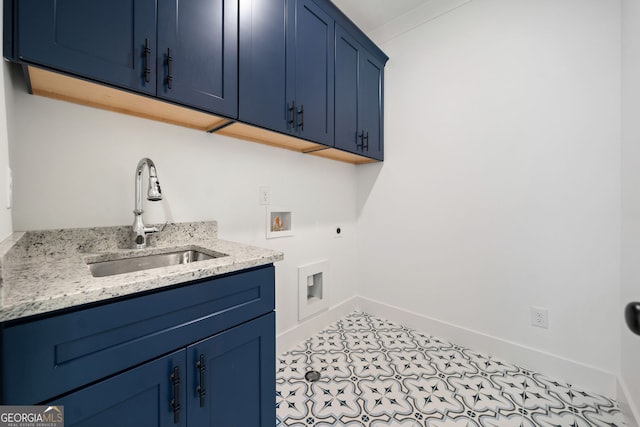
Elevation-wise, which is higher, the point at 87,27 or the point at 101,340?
the point at 87,27

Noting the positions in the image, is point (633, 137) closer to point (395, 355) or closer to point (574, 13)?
point (574, 13)

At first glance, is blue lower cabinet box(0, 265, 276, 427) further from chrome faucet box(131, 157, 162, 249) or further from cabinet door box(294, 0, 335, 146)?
cabinet door box(294, 0, 335, 146)

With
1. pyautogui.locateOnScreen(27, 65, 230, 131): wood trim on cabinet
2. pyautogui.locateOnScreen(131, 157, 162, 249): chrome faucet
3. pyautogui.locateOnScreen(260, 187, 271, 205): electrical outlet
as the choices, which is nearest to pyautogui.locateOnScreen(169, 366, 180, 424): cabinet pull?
pyautogui.locateOnScreen(131, 157, 162, 249): chrome faucet

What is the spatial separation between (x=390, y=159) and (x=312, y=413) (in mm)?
1931

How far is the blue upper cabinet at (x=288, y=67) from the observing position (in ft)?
4.19

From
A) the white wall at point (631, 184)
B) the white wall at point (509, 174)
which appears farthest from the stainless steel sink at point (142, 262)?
the white wall at point (631, 184)

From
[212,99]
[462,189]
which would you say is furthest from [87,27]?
[462,189]

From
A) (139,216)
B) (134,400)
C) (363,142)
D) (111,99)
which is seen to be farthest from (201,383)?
(363,142)

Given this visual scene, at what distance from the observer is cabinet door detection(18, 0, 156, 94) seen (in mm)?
763

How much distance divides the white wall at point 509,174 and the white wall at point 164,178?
0.79 m

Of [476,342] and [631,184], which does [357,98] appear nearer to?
[631,184]

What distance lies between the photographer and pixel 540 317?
1.62 meters

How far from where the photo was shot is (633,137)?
122cm

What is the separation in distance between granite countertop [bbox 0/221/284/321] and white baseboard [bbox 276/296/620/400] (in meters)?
1.00
